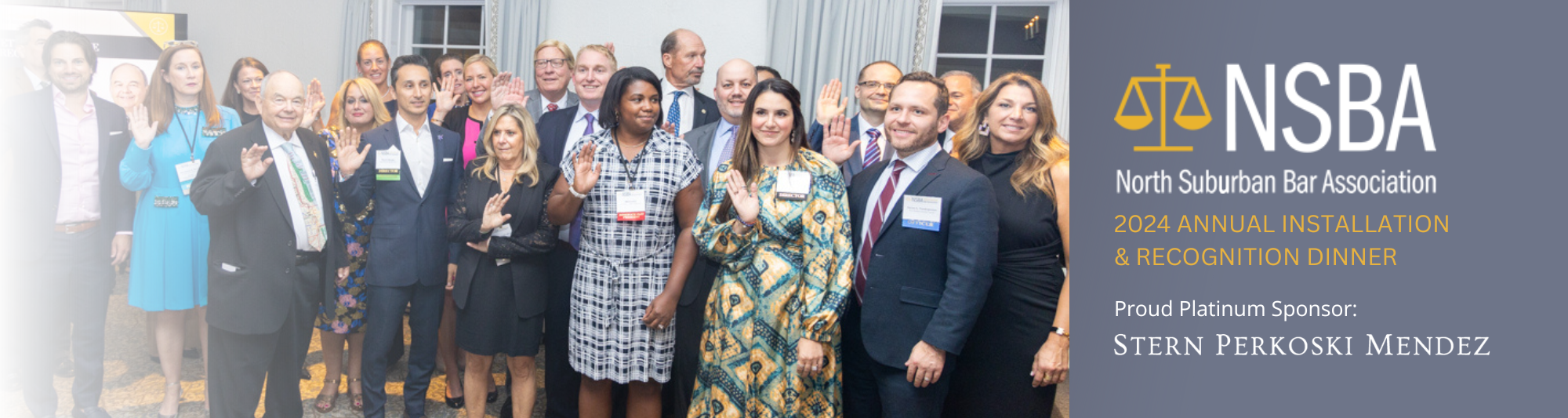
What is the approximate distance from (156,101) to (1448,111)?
13.7 ft

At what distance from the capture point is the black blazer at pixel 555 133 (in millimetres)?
2996

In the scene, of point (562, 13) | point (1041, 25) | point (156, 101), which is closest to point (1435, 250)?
point (1041, 25)

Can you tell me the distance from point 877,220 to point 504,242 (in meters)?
1.21

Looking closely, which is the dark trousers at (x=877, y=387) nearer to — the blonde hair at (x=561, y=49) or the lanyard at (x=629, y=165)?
the lanyard at (x=629, y=165)

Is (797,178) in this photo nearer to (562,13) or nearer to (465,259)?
(465,259)

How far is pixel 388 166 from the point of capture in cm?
274

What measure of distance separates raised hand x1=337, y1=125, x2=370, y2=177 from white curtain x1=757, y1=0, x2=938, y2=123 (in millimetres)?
2571

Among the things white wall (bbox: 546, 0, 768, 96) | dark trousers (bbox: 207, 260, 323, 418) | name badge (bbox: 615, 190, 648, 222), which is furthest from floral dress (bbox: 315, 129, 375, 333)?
white wall (bbox: 546, 0, 768, 96)

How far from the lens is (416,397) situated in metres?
2.91

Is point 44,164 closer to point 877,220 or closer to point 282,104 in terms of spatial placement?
point 282,104

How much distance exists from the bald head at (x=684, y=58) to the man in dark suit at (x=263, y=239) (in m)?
1.40

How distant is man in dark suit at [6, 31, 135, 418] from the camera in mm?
2712

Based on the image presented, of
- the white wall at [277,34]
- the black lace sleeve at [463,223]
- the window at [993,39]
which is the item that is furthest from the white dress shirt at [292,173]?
the white wall at [277,34]

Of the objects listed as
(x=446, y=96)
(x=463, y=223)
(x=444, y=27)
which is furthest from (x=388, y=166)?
(x=444, y=27)
